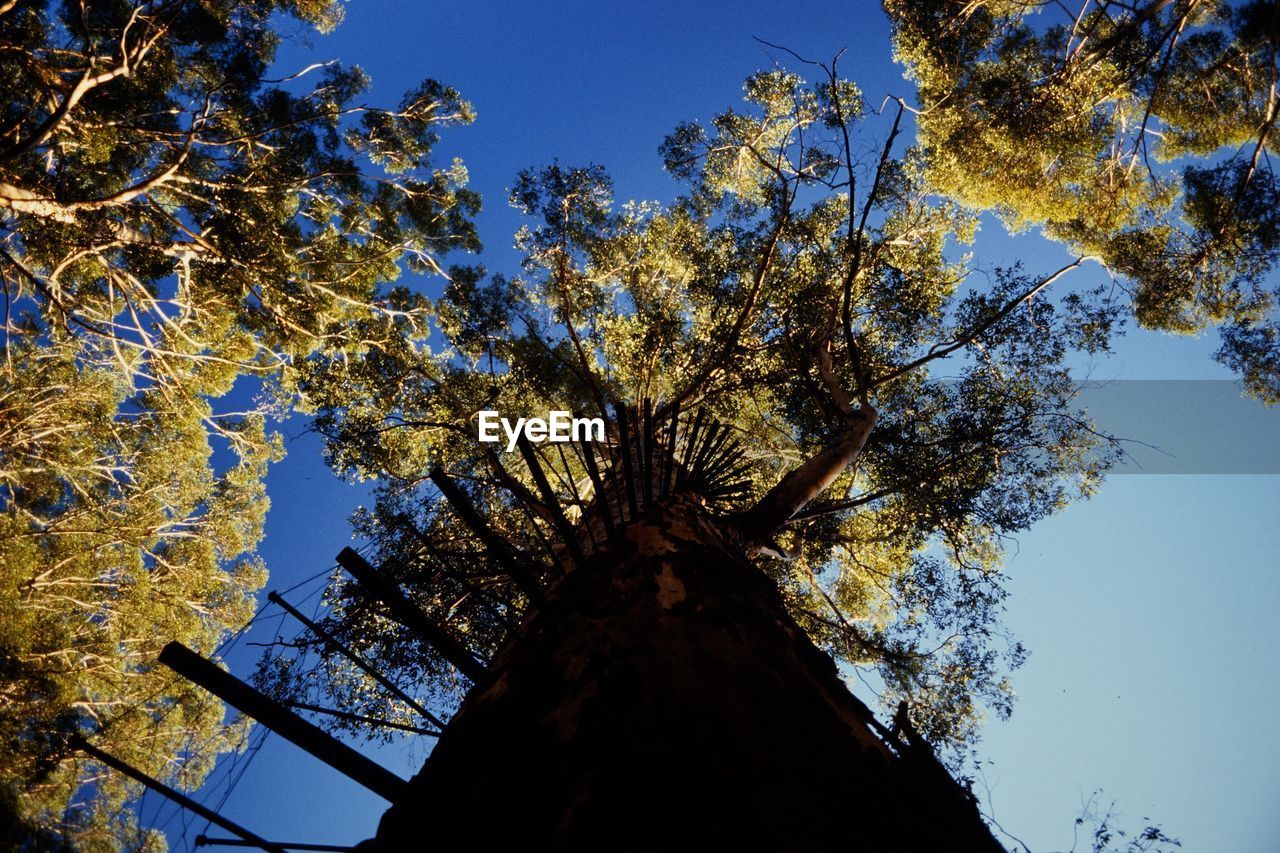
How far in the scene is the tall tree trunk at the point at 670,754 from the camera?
1203 millimetres

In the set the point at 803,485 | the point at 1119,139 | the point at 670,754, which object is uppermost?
the point at 1119,139

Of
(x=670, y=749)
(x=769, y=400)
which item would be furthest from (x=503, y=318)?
(x=670, y=749)

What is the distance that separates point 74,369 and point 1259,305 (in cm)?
2379

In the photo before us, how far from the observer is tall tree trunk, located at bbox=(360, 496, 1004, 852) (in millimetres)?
1203

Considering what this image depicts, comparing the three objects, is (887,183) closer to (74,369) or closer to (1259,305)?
(1259,305)

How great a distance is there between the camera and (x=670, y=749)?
137 centimetres

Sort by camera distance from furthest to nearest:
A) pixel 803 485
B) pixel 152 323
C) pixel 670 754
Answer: pixel 152 323
pixel 803 485
pixel 670 754

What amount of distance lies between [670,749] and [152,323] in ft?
42.2

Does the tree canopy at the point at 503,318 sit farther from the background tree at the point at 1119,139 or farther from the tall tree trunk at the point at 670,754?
the tall tree trunk at the point at 670,754

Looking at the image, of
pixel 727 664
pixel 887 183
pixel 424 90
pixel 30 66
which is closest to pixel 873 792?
pixel 727 664

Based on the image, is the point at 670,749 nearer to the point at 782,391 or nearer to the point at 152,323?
the point at 782,391

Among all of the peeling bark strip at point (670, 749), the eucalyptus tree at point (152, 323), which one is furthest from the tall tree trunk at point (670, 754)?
the eucalyptus tree at point (152, 323)

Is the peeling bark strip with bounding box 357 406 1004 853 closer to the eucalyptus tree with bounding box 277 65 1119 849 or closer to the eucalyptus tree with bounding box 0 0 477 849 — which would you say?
the eucalyptus tree with bounding box 277 65 1119 849

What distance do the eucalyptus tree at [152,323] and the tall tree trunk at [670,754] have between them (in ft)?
30.1
